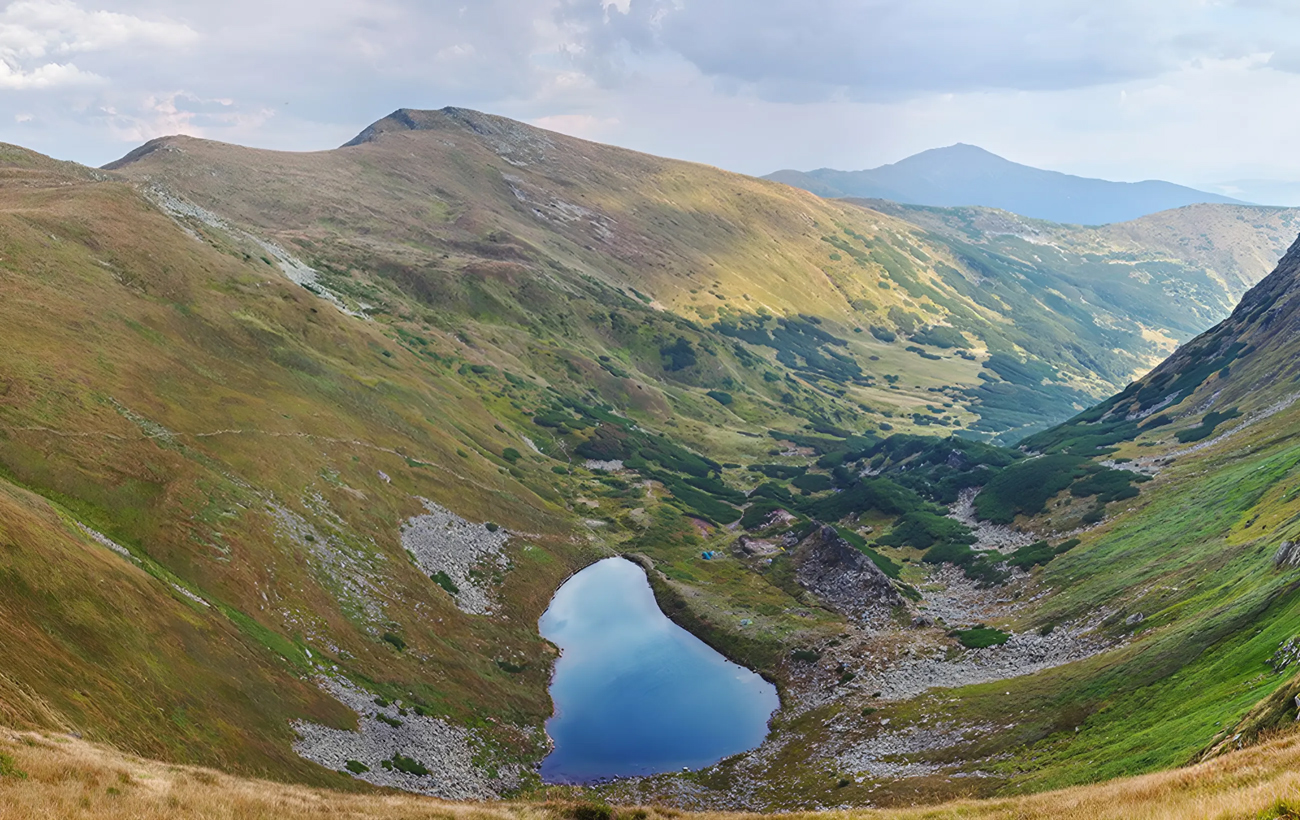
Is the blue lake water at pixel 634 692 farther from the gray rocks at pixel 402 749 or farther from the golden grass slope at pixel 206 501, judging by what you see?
the gray rocks at pixel 402 749

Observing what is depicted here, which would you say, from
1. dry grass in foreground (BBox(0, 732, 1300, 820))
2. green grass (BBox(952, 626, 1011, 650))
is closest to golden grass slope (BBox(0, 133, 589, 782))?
dry grass in foreground (BBox(0, 732, 1300, 820))

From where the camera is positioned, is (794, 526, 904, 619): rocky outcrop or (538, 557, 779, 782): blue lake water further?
(794, 526, 904, 619): rocky outcrop

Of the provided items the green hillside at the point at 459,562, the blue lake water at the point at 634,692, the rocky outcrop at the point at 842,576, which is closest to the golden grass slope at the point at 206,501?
the green hillside at the point at 459,562

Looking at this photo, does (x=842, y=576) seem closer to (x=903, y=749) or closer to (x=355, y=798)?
(x=903, y=749)

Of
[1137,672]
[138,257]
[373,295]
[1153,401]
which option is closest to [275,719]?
[1137,672]

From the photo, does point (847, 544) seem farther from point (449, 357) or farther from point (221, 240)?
point (221, 240)

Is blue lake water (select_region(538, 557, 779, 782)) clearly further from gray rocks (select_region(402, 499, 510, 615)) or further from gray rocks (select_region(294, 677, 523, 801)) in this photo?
gray rocks (select_region(402, 499, 510, 615))
